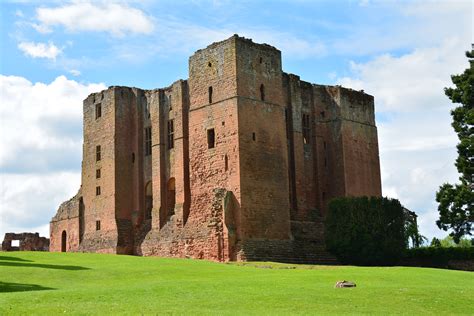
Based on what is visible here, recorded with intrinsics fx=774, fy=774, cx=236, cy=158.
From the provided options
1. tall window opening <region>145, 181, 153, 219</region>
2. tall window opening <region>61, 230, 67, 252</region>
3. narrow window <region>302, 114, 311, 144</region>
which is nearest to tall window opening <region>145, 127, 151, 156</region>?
tall window opening <region>145, 181, 153, 219</region>

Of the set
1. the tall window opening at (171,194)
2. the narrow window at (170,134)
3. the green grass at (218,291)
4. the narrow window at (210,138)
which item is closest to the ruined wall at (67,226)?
the tall window opening at (171,194)

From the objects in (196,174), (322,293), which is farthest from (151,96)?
(322,293)

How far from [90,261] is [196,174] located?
35.2 feet

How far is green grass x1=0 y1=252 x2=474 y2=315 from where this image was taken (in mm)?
20703

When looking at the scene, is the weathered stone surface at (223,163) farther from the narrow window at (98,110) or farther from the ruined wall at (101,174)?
the narrow window at (98,110)

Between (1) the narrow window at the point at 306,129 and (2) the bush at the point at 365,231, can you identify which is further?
(1) the narrow window at the point at 306,129

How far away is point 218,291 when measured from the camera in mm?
23984

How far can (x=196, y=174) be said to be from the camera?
46.5 metres

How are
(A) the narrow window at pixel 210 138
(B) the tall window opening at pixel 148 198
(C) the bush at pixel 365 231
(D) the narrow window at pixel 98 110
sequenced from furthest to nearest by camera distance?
(D) the narrow window at pixel 98 110 < (B) the tall window opening at pixel 148 198 < (A) the narrow window at pixel 210 138 < (C) the bush at pixel 365 231

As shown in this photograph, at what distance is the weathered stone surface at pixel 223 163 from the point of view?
4409cm

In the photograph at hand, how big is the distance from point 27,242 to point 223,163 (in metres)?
28.0

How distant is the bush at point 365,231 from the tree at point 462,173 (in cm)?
375

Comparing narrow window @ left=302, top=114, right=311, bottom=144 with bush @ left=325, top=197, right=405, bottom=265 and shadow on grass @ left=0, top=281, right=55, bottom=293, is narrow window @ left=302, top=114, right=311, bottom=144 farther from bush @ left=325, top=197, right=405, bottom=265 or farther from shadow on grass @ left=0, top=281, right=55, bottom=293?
shadow on grass @ left=0, top=281, right=55, bottom=293

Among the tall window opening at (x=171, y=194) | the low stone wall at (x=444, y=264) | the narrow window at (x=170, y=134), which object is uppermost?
the narrow window at (x=170, y=134)
